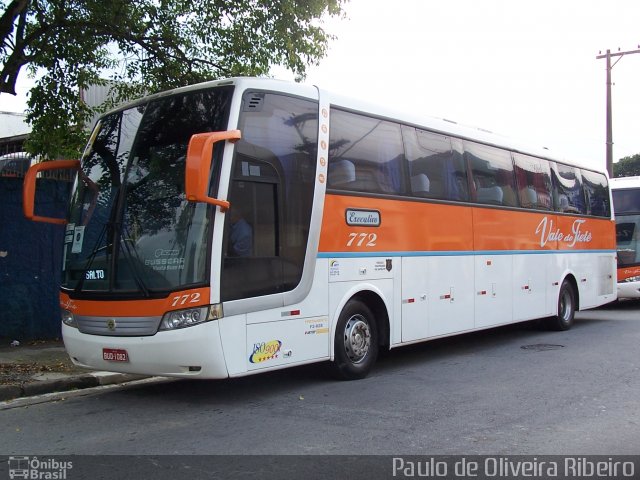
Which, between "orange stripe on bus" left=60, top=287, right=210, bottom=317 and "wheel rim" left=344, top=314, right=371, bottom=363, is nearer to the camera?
"orange stripe on bus" left=60, top=287, right=210, bottom=317

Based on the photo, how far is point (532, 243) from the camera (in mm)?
11867

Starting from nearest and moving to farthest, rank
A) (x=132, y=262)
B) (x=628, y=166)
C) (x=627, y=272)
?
1. (x=132, y=262)
2. (x=627, y=272)
3. (x=628, y=166)

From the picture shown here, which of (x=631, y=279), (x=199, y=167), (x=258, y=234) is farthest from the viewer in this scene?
(x=631, y=279)

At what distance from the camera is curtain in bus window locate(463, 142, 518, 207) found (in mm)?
10406

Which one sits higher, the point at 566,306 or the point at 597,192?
the point at 597,192

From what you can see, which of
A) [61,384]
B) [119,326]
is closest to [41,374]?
[61,384]

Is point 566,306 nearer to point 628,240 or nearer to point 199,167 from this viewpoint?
point 628,240

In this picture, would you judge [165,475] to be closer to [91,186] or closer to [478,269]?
[91,186]

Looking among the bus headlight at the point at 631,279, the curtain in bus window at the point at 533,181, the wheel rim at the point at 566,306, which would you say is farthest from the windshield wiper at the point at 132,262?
the bus headlight at the point at 631,279

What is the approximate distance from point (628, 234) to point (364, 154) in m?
12.7

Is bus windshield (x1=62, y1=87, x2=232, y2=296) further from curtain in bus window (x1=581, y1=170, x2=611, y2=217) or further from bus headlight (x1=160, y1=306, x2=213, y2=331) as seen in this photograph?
curtain in bus window (x1=581, y1=170, x2=611, y2=217)

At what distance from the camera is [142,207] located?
6652 mm

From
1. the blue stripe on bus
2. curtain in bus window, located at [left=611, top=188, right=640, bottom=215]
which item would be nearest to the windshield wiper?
the blue stripe on bus

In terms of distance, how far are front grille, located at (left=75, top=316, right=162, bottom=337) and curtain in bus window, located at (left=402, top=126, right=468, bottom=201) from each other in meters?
4.28
